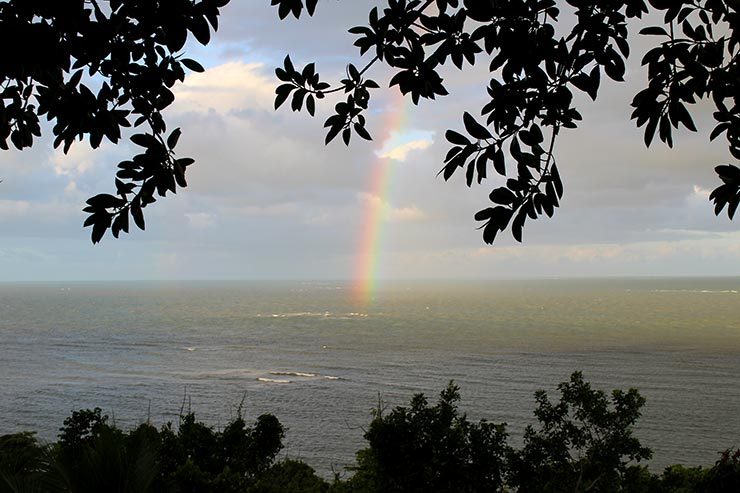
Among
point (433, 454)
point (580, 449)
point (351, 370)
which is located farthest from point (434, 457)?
point (351, 370)

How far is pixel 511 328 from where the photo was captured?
86062 millimetres

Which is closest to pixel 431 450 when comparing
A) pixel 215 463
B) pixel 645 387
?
pixel 215 463

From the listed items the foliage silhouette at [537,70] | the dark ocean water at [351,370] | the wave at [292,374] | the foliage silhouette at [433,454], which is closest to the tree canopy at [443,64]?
the foliage silhouette at [537,70]

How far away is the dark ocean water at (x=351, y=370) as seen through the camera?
3572 centimetres

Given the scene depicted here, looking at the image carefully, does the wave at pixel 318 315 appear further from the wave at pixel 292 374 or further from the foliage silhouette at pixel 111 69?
the foliage silhouette at pixel 111 69

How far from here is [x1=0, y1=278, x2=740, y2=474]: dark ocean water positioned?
35.7 metres

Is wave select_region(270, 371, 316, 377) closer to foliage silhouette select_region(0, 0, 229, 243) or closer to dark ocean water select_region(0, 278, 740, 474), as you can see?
dark ocean water select_region(0, 278, 740, 474)

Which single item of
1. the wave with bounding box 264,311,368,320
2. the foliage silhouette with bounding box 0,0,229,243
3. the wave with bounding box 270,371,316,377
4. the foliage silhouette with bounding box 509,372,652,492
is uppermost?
the foliage silhouette with bounding box 0,0,229,243

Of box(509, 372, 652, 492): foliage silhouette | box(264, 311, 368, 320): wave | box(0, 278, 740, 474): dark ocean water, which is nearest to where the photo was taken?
box(509, 372, 652, 492): foliage silhouette

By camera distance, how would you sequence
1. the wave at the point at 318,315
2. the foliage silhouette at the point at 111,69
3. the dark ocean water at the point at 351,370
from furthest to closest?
1. the wave at the point at 318,315
2. the dark ocean water at the point at 351,370
3. the foliage silhouette at the point at 111,69

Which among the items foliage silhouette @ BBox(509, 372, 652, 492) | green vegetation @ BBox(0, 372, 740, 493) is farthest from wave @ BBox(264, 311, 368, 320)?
foliage silhouette @ BBox(509, 372, 652, 492)

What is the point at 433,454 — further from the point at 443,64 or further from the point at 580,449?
→ the point at 443,64

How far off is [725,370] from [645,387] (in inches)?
406

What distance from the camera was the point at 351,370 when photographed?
54.2 m
